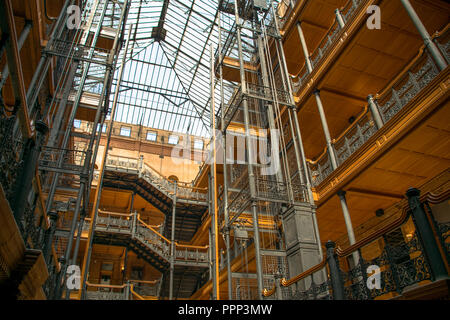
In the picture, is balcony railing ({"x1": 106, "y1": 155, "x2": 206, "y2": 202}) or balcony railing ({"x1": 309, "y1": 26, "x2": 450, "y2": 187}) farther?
balcony railing ({"x1": 106, "y1": 155, "x2": 206, "y2": 202})

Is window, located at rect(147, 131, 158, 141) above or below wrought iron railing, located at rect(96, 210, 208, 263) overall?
above

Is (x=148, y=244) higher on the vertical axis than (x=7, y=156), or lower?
higher

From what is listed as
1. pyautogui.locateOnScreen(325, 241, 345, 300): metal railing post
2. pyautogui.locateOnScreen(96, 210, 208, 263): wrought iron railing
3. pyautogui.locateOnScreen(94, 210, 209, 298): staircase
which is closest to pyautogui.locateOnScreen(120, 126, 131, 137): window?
pyautogui.locateOnScreen(94, 210, 209, 298): staircase

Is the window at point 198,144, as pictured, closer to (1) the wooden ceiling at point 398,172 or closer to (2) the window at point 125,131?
(2) the window at point 125,131

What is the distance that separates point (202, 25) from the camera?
27.8 metres

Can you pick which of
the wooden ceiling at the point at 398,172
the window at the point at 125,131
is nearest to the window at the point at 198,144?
the window at the point at 125,131

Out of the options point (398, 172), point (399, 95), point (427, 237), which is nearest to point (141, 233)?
point (398, 172)

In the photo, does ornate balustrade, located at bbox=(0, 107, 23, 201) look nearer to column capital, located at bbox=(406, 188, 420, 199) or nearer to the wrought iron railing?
column capital, located at bbox=(406, 188, 420, 199)

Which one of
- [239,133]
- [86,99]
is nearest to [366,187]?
[239,133]

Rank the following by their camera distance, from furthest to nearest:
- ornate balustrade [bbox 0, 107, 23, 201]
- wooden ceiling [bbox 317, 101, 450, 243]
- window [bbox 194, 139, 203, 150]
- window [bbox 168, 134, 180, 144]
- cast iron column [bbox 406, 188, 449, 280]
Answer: window [bbox 194, 139, 203, 150]
window [bbox 168, 134, 180, 144]
wooden ceiling [bbox 317, 101, 450, 243]
cast iron column [bbox 406, 188, 449, 280]
ornate balustrade [bbox 0, 107, 23, 201]

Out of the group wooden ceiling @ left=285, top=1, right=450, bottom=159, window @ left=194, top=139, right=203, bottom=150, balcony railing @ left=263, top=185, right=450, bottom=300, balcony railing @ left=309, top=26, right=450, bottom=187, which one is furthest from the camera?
window @ left=194, top=139, right=203, bottom=150

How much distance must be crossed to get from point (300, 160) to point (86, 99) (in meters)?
14.1

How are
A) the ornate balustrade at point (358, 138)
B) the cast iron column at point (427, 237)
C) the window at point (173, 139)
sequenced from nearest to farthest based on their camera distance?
1. the cast iron column at point (427, 237)
2. the ornate balustrade at point (358, 138)
3. the window at point (173, 139)

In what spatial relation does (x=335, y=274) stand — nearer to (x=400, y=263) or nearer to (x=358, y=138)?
(x=400, y=263)
